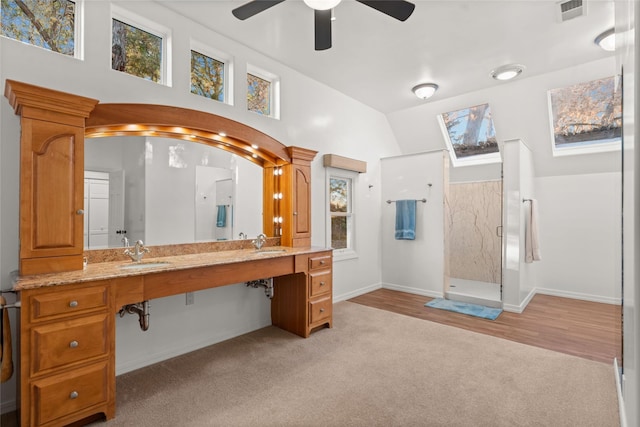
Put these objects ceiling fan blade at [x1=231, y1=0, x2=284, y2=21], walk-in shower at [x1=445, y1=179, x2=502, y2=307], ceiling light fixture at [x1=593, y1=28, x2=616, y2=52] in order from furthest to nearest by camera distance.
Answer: walk-in shower at [x1=445, y1=179, x2=502, y2=307], ceiling light fixture at [x1=593, y1=28, x2=616, y2=52], ceiling fan blade at [x1=231, y1=0, x2=284, y2=21]

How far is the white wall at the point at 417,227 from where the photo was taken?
4812 millimetres

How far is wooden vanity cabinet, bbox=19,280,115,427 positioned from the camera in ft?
5.66

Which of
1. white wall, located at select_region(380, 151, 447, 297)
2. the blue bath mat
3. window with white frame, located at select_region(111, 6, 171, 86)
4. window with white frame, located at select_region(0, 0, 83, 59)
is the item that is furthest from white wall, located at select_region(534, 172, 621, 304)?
window with white frame, located at select_region(0, 0, 83, 59)

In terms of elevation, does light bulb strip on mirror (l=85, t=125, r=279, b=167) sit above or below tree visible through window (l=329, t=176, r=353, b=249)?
above

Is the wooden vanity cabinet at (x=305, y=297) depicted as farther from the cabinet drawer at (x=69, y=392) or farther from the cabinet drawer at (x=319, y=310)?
the cabinet drawer at (x=69, y=392)

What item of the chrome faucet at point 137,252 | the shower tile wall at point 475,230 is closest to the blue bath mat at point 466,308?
the shower tile wall at point 475,230

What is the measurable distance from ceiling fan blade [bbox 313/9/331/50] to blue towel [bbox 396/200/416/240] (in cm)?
299

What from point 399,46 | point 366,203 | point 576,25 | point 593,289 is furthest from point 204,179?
point 593,289

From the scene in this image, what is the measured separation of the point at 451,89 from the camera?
453cm

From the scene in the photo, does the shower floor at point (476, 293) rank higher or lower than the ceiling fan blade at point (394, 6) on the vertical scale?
lower

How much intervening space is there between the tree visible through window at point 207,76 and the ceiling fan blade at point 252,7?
37.9 inches

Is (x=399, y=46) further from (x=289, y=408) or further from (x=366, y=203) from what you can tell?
(x=289, y=408)

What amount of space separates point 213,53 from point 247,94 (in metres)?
0.49

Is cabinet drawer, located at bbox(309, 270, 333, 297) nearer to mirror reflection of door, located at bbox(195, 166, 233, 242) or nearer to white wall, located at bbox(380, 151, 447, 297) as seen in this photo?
mirror reflection of door, located at bbox(195, 166, 233, 242)
